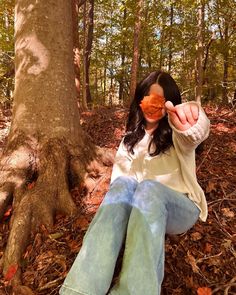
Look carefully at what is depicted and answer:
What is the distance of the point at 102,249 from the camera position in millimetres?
1861

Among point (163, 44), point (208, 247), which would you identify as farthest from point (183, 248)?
point (163, 44)

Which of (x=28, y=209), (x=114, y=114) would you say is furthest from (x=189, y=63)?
(x=28, y=209)

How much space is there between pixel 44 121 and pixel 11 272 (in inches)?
62.8

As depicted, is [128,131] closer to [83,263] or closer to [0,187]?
[83,263]

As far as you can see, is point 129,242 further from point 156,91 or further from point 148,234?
point 156,91

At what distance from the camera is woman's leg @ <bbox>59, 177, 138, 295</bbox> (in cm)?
177

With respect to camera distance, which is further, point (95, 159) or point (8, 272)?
point (95, 159)

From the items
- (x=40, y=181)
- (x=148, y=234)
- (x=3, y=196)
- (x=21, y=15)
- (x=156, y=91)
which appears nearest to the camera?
(x=148, y=234)

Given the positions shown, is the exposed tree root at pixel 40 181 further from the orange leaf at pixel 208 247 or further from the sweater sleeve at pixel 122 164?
the orange leaf at pixel 208 247

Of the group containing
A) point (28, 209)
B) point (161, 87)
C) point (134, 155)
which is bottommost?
point (28, 209)

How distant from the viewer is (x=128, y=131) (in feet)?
8.73

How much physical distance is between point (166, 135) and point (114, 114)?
4.28m

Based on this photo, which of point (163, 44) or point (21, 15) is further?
point (163, 44)

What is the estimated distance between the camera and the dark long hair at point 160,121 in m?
2.42
